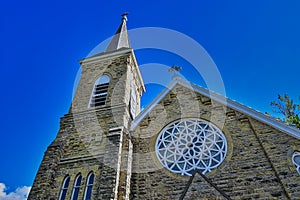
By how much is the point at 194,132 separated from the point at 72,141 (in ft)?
18.3

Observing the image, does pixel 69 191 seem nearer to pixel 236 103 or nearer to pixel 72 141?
pixel 72 141

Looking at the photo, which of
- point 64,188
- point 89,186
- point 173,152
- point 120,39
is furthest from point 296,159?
point 120,39

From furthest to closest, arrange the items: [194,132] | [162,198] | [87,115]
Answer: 1. [87,115]
2. [194,132]
3. [162,198]

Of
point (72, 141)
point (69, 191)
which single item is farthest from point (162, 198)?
point (72, 141)

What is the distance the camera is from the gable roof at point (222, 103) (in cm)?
1037

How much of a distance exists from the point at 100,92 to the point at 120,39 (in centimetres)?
667

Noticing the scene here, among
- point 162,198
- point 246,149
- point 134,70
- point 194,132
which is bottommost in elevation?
point 162,198

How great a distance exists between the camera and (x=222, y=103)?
12328 millimetres

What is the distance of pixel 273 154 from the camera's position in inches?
384

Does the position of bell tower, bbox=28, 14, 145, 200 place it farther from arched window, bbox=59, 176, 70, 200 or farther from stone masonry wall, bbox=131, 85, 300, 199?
stone masonry wall, bbox=131, 85, 300, 199

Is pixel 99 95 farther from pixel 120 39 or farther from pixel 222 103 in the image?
pixel 120 39

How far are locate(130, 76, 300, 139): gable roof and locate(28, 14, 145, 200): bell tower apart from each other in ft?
3.08

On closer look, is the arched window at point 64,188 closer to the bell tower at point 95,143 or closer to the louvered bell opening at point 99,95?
the bell tower at point 95,143

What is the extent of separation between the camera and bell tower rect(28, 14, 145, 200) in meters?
10.1
